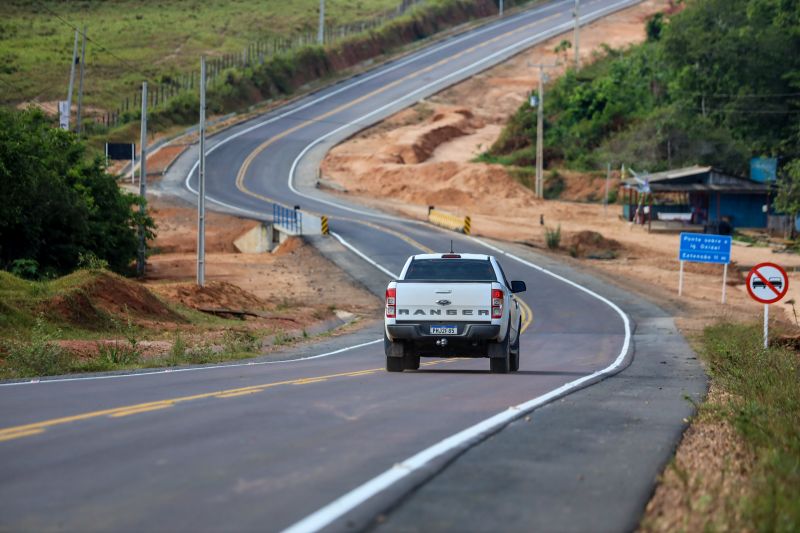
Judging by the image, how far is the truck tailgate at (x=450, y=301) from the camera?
60.6 ft

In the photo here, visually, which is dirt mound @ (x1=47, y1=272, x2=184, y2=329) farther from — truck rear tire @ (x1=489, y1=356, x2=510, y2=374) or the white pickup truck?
truck rear tire @ (x1=489, y1=356, x2=510, y2=374)

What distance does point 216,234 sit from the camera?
204ft

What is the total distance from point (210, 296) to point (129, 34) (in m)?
81.9

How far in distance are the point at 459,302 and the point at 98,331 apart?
38.7ft

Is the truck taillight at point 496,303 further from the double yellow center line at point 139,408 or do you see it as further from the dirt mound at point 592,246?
the dirt mound at point 592,246

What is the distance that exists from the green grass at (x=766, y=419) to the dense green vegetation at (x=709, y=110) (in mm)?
55449

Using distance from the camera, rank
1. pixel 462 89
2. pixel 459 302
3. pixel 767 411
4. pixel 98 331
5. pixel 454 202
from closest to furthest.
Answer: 1. pixel 767 411
2. pixel 459 302
3. pixel 98 331
4. pixel 454 202
5. pixel 462 89

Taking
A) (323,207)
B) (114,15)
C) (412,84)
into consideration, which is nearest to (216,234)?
(323,207)

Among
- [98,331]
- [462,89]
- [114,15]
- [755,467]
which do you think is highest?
[114,15]

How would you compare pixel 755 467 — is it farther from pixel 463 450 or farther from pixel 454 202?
pixel 454 202

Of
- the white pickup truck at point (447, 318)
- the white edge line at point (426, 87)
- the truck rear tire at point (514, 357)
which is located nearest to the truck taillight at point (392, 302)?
the white pickup truck at point (447, 318)

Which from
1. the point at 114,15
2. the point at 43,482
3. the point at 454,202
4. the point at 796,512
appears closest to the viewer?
the point at 796,512

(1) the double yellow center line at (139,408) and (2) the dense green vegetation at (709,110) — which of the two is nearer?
(1) the double yellow center line at (139,408)

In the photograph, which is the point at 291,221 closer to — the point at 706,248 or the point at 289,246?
the point at 289,246
